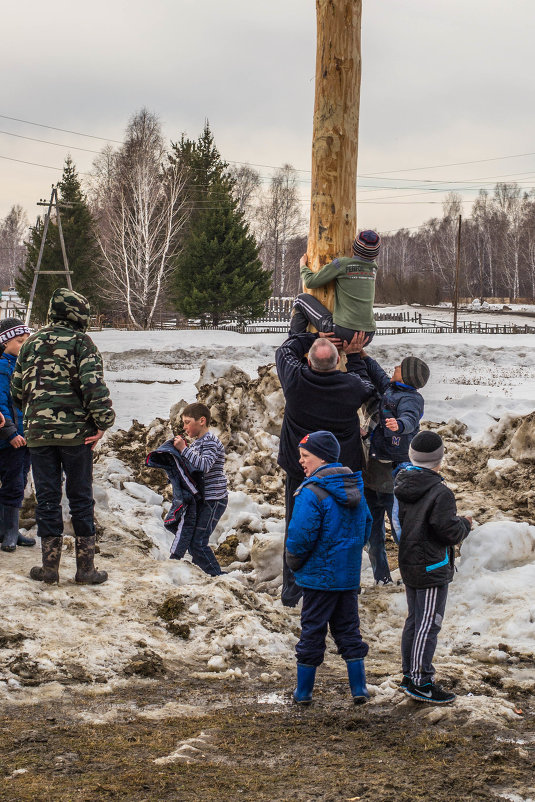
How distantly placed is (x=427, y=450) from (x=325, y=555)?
0.78 meters

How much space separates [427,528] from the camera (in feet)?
13.4

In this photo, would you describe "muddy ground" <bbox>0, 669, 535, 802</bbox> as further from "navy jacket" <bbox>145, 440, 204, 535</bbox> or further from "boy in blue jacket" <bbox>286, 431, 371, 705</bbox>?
"navy jacket" <bbox>145, 440, 204, 535</bbox>

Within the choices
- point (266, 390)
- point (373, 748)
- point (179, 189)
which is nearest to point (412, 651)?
point (373, 748)

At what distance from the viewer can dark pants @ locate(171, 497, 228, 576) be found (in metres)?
5.81

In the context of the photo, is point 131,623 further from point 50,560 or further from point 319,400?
point 319,400

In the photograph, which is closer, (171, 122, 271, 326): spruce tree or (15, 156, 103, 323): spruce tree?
(171, 122, 271, 326): spruce tree

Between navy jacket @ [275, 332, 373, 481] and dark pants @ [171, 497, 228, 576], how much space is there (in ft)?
3.08

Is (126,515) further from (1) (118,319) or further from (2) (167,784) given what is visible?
(1) (118,319)

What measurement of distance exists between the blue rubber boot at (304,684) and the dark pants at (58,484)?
199cm

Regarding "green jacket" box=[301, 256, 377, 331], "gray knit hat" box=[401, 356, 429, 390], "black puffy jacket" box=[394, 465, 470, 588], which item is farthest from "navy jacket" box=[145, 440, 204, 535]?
"black puffy jacket" box=[394, 465, 470, 588]

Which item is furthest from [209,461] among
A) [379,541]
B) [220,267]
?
[220,267]

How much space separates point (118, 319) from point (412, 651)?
142 ft

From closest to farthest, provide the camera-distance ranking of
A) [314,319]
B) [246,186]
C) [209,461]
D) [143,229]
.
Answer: [314,319] < [209,461] < [143,229] < [246,186]

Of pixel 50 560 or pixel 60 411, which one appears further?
pixel 50 560
